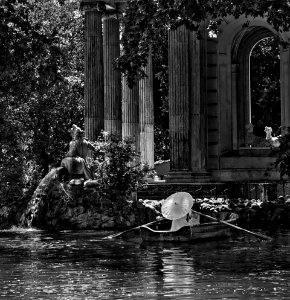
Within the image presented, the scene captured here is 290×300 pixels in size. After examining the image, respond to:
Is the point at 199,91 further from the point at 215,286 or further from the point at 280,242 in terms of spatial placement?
the point at 215,286

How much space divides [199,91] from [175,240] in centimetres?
1455

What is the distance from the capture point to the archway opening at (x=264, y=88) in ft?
254

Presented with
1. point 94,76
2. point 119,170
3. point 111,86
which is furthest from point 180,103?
point 94,76

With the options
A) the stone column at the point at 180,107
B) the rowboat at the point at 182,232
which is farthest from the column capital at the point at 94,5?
the rowboat at the point at 182,232

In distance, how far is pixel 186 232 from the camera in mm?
40781

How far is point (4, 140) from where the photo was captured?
212 ft

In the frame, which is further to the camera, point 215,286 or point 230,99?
point 230,99

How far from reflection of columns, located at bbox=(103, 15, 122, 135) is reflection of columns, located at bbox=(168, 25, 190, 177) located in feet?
16.5

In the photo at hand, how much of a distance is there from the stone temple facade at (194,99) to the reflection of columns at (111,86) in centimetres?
5

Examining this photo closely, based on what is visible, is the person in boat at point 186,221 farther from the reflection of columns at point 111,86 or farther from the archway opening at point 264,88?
the archway opening at point 264,88

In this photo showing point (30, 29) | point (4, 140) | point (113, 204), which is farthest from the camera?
point (4, 140)

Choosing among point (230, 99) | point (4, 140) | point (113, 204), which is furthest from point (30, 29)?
point (4, 140)

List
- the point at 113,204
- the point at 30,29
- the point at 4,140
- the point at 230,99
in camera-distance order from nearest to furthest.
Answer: the point at 30,29 < the point at 113,204 < the point at 230,99 < the point at 4,140

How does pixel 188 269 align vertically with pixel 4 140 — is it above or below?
below
